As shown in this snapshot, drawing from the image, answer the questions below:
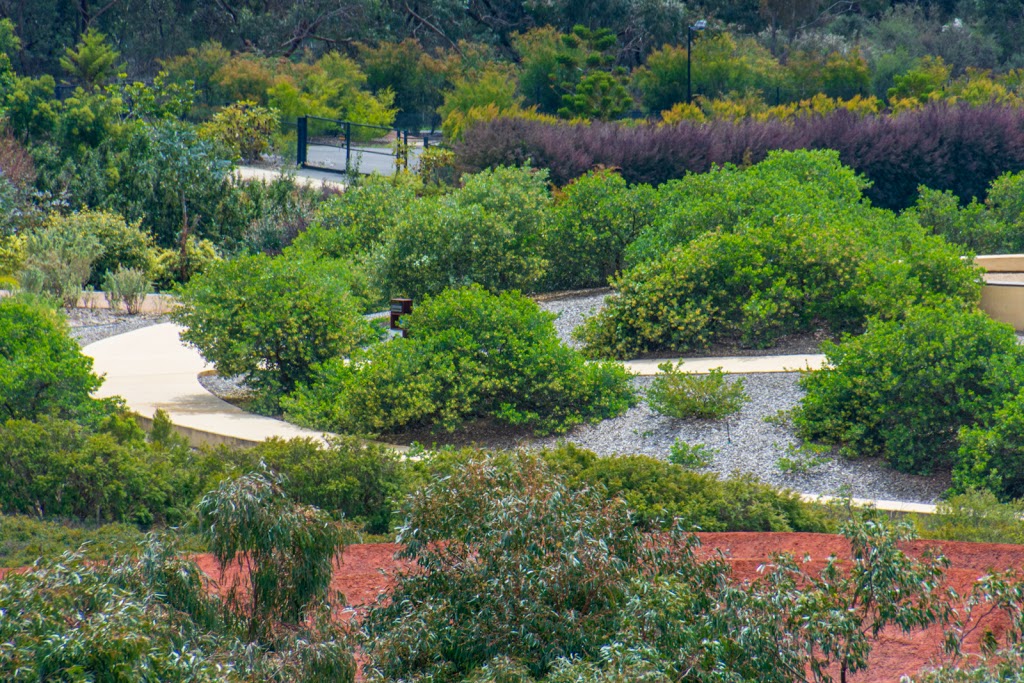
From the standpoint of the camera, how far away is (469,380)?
8.98 meters

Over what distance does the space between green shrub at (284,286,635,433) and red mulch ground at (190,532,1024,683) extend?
8.66 ft

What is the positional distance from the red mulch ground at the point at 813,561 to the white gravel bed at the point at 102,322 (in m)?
7.75

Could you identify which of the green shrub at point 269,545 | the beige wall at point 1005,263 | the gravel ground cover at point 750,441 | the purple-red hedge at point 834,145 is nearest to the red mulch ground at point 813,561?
the green shrub at point 269,545

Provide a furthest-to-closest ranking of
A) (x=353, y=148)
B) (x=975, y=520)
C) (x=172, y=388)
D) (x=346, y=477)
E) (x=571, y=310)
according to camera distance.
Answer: (x=353, y=148) < (x=571, y=310) < (x=172, y=388) < (x=346, y=477) < (x=975, y=520)

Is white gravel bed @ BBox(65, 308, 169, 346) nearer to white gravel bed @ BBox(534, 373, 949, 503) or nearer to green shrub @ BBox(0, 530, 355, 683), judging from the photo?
white gravel bed @ BBox(534, 373, 949, 503)

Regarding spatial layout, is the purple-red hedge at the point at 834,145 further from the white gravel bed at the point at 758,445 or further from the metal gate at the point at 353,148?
the white gravel bed at the point at 758,445

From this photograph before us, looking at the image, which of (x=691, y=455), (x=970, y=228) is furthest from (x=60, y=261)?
(x=970, y=228)

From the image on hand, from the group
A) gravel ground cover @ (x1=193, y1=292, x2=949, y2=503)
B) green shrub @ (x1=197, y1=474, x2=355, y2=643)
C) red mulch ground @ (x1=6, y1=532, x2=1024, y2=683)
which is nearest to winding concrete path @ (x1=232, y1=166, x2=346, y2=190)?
gravel ground cover @ (x1=193, y1=292, x2=949, y2=503)

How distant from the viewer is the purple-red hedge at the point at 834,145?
1930 cm

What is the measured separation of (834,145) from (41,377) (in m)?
15.5

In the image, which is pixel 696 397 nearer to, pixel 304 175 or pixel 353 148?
pixel 304 175

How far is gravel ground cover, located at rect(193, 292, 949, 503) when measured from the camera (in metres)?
8.02

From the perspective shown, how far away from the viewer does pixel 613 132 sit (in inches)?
815

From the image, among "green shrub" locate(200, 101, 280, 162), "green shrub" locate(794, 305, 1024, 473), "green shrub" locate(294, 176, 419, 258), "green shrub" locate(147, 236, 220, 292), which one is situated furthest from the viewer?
"green shrub" locate(200, 101, 280, 162)
